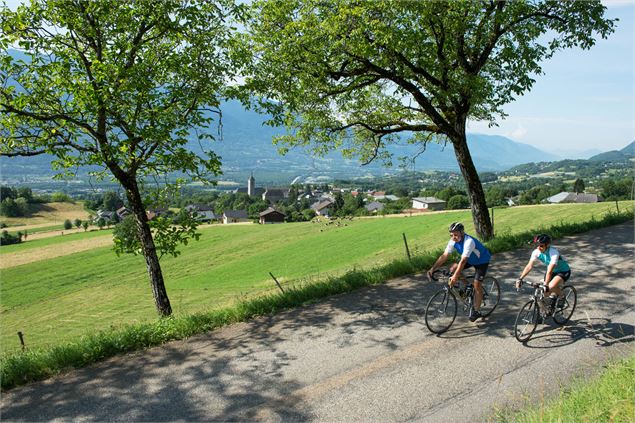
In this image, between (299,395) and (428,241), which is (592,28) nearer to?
(299,395)

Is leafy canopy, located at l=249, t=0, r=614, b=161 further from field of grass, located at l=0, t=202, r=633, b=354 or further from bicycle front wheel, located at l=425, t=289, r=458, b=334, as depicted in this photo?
field of grass, located at l=0, t=202, r=633, b=354

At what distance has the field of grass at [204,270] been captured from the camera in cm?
2994

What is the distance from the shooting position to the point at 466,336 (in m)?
7.79

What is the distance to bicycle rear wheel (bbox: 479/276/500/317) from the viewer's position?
8788 mm

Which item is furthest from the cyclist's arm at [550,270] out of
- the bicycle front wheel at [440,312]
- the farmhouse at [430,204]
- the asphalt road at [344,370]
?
the farmhouse at [430,204]

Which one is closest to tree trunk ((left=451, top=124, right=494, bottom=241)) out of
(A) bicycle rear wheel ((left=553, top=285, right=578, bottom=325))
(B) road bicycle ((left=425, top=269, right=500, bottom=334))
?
(B) road bicycle ((left=425, top=269, right=500, bottom=334))

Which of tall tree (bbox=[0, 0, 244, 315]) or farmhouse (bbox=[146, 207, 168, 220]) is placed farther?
farmhouse (bbox=[146, 207, 168, 220])

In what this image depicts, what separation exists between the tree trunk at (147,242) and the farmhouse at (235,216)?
93.9 meters

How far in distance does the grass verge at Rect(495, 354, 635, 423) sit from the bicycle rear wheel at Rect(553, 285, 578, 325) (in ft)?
7.04

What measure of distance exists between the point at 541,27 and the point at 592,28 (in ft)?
5.83

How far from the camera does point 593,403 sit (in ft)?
16.0

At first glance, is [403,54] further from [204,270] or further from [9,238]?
[9,238]

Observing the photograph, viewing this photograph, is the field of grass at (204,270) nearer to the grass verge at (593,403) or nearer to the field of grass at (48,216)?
the grass verge at (593,403)

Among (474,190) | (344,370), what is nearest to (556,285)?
(344,370)
